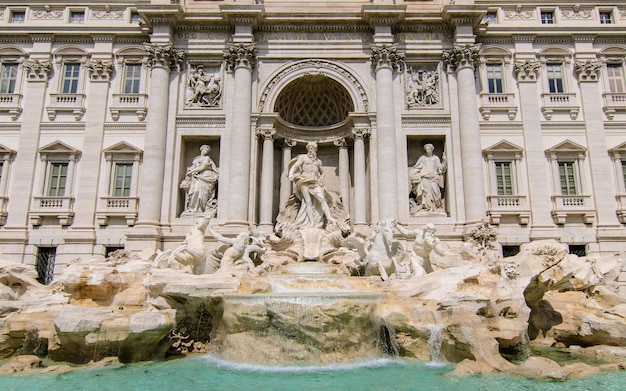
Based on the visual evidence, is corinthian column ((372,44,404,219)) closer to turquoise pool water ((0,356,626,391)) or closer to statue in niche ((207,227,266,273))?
statue in niche ((207,227,266,273))

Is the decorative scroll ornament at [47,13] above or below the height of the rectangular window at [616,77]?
above

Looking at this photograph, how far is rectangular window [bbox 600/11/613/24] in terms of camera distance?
Result: 21731 millimetres

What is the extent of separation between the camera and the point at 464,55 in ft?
65.5

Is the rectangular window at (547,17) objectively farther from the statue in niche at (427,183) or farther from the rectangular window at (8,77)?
the rectangular window at (8,77)

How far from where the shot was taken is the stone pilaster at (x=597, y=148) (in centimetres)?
1928

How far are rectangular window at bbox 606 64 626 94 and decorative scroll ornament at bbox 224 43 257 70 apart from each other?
1752 centimetres

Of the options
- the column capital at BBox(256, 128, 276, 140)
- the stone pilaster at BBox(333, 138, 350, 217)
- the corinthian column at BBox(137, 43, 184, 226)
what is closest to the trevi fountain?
the corinthian column at BBox(137, 43, 184, 226)

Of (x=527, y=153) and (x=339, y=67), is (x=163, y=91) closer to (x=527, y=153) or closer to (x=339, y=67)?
(x=339, y=67)

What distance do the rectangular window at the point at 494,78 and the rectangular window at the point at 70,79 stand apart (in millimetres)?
20426

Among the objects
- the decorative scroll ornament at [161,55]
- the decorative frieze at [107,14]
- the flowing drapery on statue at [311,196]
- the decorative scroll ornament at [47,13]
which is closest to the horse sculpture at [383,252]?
the flowing drapery on statue at [311,196]

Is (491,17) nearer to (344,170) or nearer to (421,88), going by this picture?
(421,88)

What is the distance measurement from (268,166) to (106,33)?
10.6m

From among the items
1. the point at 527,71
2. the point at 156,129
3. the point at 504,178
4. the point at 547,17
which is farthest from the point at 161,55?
the point at 547,17

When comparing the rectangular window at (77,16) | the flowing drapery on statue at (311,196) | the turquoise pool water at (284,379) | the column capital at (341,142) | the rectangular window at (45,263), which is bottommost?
the turquoise pool water at (284,379)
